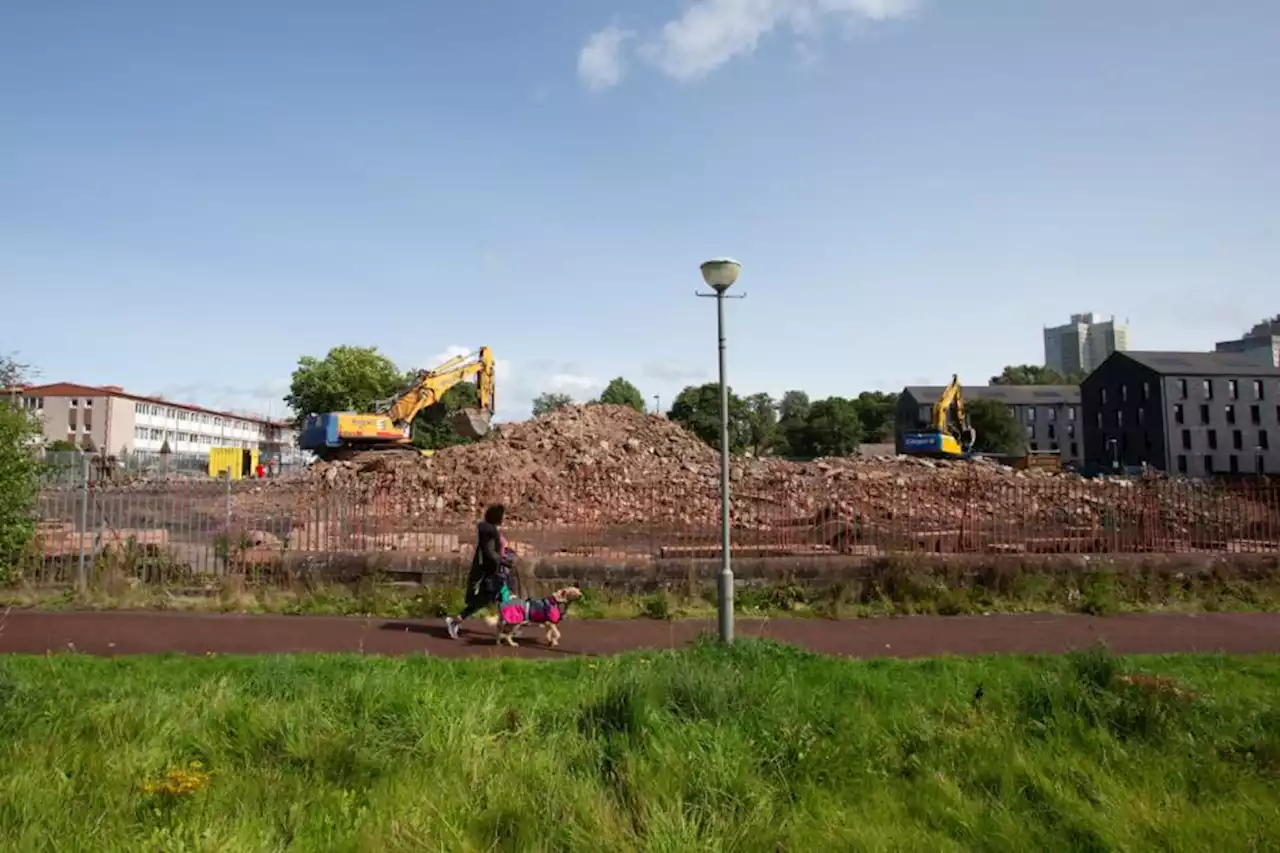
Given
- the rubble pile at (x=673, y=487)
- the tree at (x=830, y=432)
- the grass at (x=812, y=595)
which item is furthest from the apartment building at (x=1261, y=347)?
the grass at (x=812, y=595)

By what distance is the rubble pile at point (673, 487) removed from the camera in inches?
572

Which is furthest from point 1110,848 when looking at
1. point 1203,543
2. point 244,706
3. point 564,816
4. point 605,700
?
point 1203,543

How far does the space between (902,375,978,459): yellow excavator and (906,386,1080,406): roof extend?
5804cm

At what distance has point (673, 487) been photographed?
23297mm

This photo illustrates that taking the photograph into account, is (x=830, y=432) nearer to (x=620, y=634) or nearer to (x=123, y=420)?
(x=123, y=420)

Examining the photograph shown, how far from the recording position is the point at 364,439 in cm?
3412

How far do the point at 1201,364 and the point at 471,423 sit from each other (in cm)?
7818

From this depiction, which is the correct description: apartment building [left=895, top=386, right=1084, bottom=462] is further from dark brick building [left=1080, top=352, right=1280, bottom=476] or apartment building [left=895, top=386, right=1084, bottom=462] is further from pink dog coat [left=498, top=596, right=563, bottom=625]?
pink dog coat [left=498, top=596, right=563, bottom=625]

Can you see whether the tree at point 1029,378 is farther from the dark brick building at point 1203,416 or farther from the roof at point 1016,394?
the dark brick building at point 1203,416

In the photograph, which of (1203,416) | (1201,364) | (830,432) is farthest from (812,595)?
(1201,364)

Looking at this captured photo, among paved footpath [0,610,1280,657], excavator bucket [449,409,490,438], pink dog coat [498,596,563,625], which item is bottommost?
paved footpath [0,610,1280,657]

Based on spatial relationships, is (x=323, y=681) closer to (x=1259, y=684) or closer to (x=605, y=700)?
(x=605, y=700)

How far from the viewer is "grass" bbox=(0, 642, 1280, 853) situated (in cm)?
396

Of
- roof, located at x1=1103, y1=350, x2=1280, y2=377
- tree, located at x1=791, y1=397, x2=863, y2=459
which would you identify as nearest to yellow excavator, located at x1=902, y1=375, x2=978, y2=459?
roof, located at x1=1103, y1=350, x2=1280, y2=377
